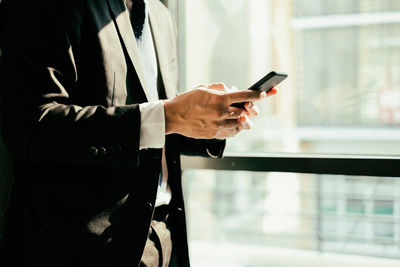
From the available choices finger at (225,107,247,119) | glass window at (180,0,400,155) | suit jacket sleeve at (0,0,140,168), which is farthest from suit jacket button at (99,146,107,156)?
glass window at (180,0,400,155)

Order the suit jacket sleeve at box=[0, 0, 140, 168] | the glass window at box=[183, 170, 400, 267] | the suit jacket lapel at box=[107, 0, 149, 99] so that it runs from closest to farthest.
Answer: the suit jacket sleeve at box=[0, 0, 140, 168], the suit jacket lapel at box=[107, 0, 149, 99], the glass window at box=[183, 170, 400, 267]

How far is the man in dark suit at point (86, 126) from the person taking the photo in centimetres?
64

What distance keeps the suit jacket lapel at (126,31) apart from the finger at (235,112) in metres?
0.20

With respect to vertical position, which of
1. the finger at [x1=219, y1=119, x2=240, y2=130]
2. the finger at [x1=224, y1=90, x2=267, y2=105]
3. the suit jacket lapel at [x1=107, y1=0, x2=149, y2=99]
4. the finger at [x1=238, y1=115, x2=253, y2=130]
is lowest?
the finger at [x1=238, y1=115, x2=253, y2=130]

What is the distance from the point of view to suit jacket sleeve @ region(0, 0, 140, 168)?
2.08ft

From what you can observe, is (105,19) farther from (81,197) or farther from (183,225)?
(183,225)

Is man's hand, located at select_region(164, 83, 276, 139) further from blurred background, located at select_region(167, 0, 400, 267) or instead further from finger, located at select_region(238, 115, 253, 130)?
blurred background, located at select_region(167, 0, 400, 267)

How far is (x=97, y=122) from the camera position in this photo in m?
0.64

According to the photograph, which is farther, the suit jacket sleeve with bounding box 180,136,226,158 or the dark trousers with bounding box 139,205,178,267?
the suit jacket sleeve with bounding box 180,136,226,158

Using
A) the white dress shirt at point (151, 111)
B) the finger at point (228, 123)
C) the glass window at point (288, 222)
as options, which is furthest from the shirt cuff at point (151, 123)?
the glass window at point (288, 222)

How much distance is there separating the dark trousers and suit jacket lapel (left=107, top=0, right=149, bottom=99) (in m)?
0.32

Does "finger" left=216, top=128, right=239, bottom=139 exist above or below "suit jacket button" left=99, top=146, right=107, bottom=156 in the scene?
below

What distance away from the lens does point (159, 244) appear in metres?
0.84

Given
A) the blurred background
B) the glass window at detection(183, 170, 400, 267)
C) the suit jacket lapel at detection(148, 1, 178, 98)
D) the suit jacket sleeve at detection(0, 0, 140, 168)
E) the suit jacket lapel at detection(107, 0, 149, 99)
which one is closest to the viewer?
the suit jacket sleeve at detection(0, 0, 140, 168)
